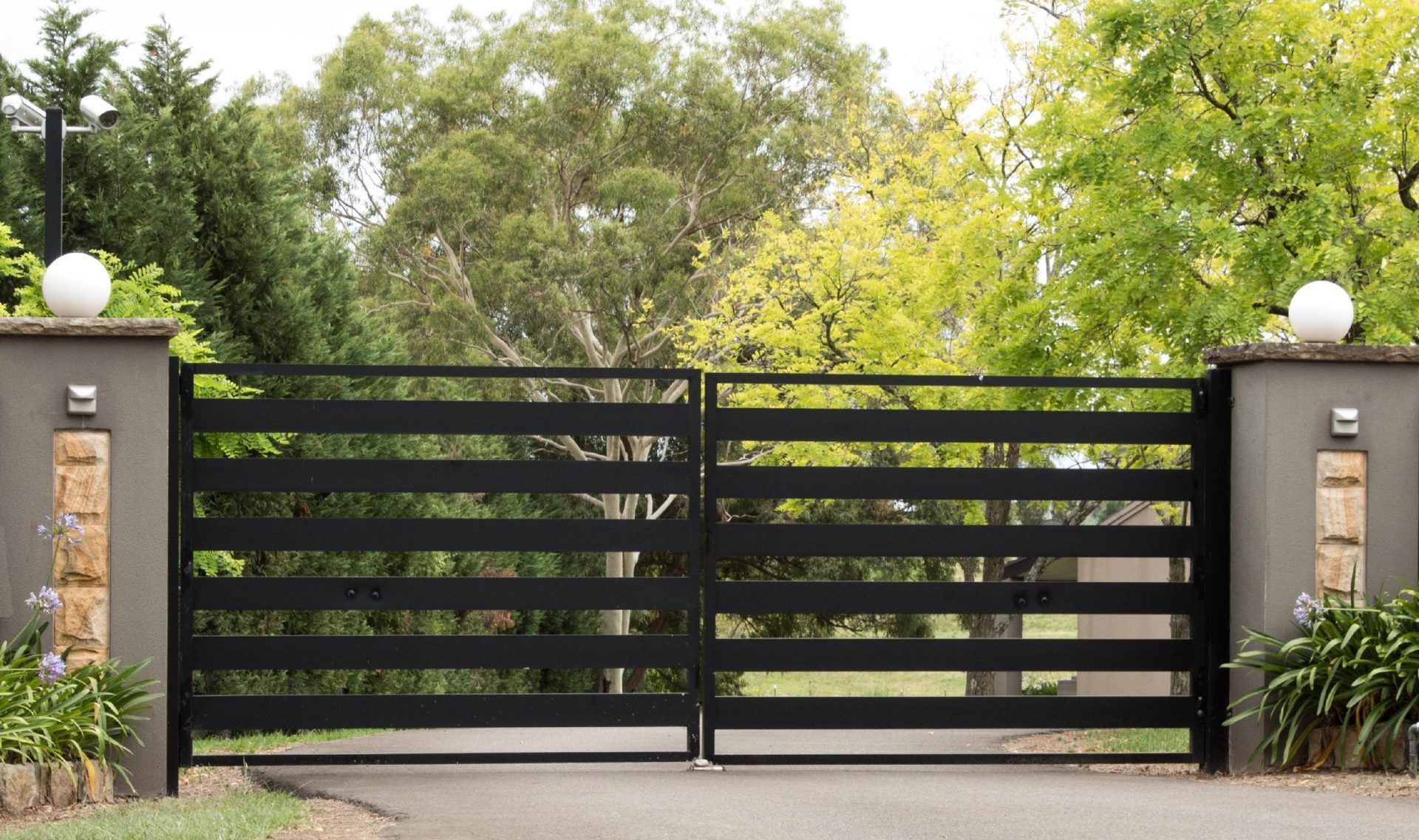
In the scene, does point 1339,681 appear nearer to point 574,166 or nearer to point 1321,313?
point 1321,313

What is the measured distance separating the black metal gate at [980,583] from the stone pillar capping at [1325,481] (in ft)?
0.84

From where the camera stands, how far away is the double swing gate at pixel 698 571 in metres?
5.96

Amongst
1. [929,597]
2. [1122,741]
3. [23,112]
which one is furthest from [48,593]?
[1122,741]

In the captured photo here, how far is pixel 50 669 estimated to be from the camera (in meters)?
5.20

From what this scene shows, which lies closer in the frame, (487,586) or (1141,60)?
(487,586)

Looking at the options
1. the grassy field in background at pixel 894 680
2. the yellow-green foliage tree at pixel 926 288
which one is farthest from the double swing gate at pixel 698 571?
the grassy field in background at pixel 894 680

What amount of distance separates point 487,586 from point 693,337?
1926 centimetres

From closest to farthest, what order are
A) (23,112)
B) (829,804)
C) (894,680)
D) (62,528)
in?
(829,804), (62,528), (23,112), (894,680)

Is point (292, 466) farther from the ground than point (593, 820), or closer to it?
farther from the ground

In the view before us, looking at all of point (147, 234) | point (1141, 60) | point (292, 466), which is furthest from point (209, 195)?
point (1141, 60)

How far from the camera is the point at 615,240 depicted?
82.5 feet

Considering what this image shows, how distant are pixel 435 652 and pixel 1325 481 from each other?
4.20 meters

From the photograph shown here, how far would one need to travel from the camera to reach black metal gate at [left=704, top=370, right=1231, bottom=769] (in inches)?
245

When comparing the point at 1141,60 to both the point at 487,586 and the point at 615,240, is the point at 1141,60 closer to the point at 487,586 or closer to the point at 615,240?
the point at 487,586
